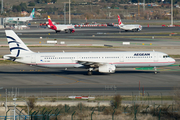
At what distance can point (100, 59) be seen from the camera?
185ft

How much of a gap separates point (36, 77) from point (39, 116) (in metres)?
27.0

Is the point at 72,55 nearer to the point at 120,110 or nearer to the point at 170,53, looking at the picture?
the point at 120,110

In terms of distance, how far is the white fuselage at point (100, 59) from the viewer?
185 ft

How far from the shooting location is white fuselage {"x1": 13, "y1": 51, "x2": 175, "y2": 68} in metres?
56.2

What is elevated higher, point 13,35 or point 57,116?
point 13,35

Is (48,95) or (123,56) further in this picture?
(123,56)

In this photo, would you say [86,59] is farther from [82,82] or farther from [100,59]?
[82,82]

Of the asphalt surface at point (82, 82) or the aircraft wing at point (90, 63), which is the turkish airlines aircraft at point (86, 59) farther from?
the asphalt surface at point (82, 82)

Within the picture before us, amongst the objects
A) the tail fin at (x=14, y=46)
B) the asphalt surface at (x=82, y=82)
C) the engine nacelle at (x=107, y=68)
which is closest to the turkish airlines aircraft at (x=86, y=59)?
the tail fin at (x=14, y=46)

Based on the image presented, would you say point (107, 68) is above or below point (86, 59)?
below

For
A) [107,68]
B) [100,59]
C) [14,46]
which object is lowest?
[107,68]

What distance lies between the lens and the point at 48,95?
41906mm

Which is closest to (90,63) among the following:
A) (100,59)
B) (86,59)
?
(86,59)

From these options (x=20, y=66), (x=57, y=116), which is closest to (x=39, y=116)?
(x=57, y=116)
